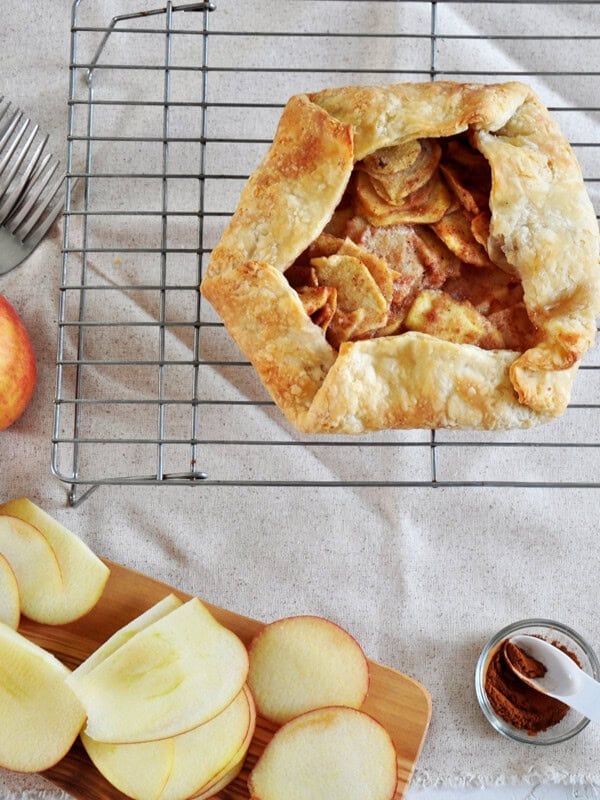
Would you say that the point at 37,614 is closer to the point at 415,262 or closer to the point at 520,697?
the point at 520,697

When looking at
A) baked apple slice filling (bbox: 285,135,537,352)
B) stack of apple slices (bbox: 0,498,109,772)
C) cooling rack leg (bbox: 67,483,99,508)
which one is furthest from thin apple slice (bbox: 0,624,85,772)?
baked apple slice filling (bbox: 285,135,537,352)

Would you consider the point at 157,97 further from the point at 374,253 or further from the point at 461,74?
the point at 374,253

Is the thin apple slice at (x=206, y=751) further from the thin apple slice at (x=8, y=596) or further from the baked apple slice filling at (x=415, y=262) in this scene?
the baked apple slice filling at (x=415, y=262)

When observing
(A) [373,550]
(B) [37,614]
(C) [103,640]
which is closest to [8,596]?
(B) [37,614]

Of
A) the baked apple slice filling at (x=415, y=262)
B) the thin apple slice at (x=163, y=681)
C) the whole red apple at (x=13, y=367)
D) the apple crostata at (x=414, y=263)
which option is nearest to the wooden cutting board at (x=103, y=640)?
the thin apple slice at (x=163, y=681)

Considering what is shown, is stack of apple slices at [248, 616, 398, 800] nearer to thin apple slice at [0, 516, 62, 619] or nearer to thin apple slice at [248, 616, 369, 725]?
thin apple slice at [248, 616, 369, 725]

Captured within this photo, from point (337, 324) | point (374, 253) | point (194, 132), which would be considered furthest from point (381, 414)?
point (194, 132)

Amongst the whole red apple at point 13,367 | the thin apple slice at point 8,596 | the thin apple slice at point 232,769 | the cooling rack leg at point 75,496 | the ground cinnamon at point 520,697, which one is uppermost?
the whole red apple at point 13,367
